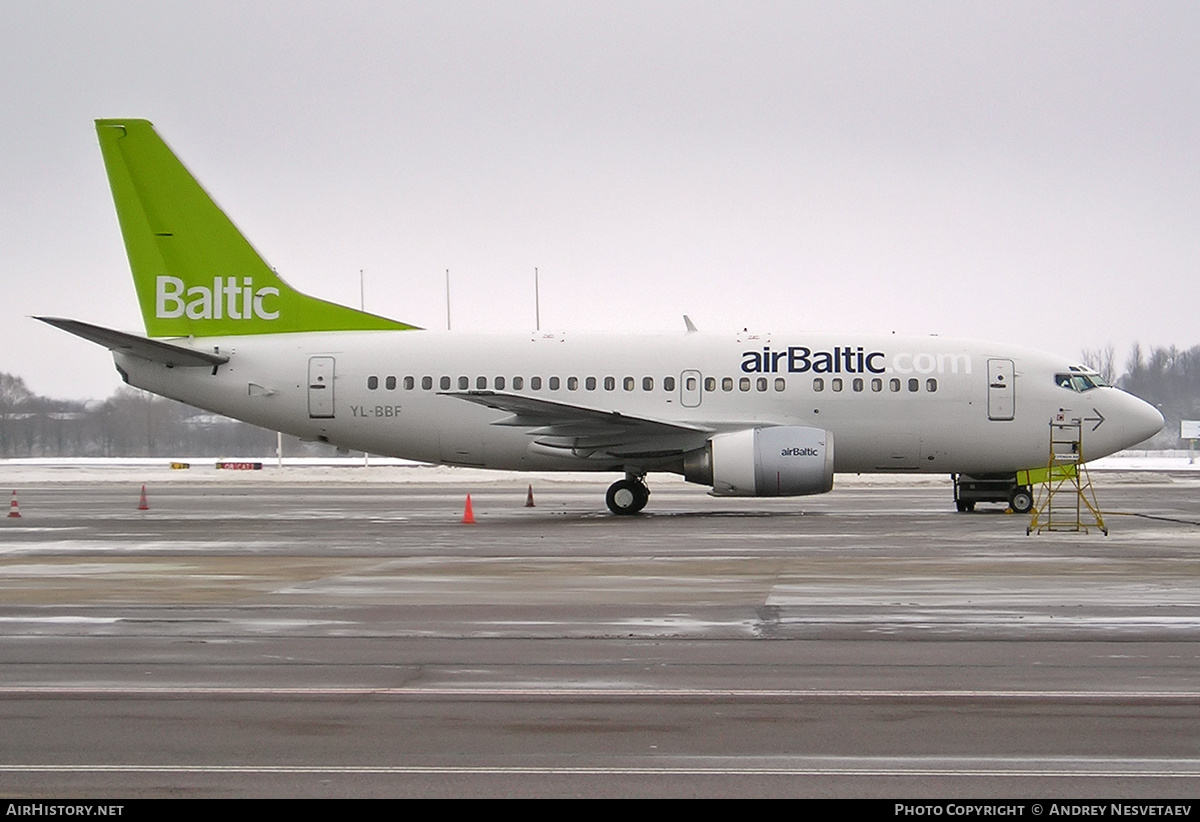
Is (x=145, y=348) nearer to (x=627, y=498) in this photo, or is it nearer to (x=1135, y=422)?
(x=627, y=498)

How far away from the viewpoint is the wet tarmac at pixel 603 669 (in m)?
6.11

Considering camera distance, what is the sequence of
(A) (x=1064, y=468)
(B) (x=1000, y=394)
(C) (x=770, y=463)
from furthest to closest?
1. (B) (x=1000, y=394)
2. (A) (x=1064, y=468)
3. (C) (x=770, y=463)

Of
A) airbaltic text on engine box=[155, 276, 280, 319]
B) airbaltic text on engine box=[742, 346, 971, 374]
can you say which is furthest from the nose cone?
airbaltic text on engine box=[155, 276, 280, 319]

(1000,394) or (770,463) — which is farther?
(1000,394)

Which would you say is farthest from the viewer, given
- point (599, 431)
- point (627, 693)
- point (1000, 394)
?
point (1000, 394)

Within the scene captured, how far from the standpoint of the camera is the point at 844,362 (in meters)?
27.5

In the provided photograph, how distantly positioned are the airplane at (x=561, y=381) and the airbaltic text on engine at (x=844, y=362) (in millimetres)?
32

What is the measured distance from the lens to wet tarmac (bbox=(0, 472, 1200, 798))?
20.0 ft

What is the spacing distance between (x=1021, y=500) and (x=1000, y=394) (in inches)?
88.7

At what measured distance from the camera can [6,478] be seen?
170 feet

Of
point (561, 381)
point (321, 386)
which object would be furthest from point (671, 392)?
point (321, 386)
